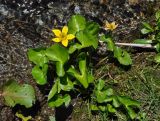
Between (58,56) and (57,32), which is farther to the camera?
(57,32)

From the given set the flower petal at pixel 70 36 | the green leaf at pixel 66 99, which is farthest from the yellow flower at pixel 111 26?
the green leaf at pixel 66 99

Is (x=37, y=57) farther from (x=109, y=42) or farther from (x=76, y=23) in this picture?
(x=109, y=42)

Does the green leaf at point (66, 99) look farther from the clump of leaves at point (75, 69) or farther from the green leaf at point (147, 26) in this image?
the green leaf at point (147, 26)

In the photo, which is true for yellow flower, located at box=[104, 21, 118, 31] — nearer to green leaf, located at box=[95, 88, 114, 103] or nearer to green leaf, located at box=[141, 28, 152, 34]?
green leaf, located at box=[141, 28, 152, 34]

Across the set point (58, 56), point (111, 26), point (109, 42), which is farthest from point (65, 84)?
point (111, 26)

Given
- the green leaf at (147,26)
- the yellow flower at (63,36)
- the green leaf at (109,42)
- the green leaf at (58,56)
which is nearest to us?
the green leaf at (58,56)

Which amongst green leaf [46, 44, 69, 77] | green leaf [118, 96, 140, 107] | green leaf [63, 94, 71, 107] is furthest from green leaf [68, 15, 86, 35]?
green leaf [118, 96, 140, 107]
